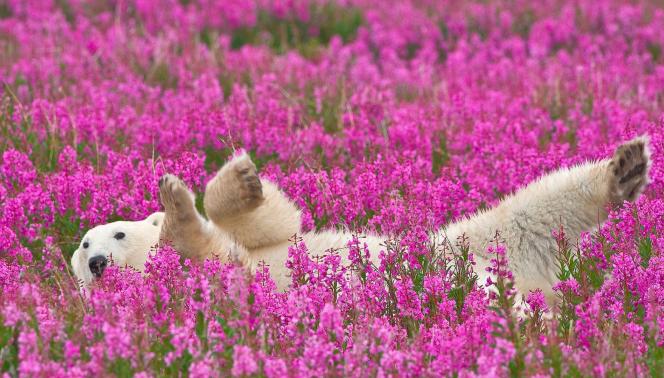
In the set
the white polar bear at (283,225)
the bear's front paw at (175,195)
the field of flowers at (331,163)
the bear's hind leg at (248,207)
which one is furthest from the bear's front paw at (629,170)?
the bear's front paw at (175,195)

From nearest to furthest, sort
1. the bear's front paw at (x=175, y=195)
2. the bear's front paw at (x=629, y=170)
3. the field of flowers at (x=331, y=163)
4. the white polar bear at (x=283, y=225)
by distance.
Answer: the field of flowers at (x=331, y=163)
the bear's front paw at (x=629, y=170)
the bear's front paw at (x=175, y=195)
the white polar bear at (x=283, y=225)

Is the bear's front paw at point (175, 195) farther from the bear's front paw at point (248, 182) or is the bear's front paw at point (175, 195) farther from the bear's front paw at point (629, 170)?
the bear's front paw at point (629, 170)

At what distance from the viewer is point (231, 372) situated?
10.4ft

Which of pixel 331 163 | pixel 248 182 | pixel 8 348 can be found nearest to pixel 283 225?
pixel 248 182

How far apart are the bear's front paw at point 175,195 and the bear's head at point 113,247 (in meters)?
0.35

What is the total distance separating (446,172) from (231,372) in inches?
110

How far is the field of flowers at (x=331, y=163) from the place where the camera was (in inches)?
132

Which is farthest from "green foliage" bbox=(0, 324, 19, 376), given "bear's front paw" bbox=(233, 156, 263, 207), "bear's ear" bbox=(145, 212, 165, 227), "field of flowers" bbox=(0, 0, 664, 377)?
"bear's ear" bbox=(145, 212, 165, 227)

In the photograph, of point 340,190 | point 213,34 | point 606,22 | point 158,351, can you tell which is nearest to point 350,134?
point 340,190

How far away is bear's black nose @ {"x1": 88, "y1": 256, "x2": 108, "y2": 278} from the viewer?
4949 mm


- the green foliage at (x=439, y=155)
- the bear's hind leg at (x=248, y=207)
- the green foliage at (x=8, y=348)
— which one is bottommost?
the green foliage at (x=8, y=348)

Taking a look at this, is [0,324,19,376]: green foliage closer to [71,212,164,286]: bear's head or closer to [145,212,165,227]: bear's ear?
[71,212,164,286]: bear's head

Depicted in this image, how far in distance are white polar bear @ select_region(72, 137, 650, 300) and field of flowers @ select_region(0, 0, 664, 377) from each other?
141 millimetres

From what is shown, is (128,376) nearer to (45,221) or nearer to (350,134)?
(45,221)
